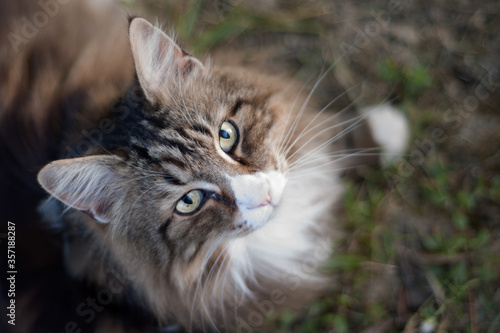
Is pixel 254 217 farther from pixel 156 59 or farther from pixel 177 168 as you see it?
pixel 156 59

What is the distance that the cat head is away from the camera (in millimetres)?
1017

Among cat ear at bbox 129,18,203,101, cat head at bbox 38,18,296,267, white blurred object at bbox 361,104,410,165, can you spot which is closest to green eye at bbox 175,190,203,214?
cat head at bbox 38,18,296,267

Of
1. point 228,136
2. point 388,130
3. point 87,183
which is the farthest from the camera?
point 388,130

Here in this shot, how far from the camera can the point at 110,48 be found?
4.54 feet

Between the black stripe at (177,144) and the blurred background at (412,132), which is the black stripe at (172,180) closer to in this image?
the black stripe at (177,144)

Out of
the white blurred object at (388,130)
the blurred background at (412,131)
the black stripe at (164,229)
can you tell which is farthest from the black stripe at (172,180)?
the white blurred object at (388,130)

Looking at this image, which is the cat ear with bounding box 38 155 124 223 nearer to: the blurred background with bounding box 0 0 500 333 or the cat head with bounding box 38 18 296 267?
the cat head with bounding box 38 18 296 267

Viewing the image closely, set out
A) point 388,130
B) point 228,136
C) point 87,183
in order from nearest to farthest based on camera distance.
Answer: point 87,183, point 228,136, point 388,130

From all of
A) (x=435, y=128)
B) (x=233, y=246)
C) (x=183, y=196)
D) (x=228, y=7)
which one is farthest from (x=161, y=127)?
(x=435, y=128)

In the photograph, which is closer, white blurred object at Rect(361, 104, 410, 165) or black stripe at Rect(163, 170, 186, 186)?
black stripe at Rect(163, 170, 186, 186)

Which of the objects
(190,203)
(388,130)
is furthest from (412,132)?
(190,203)

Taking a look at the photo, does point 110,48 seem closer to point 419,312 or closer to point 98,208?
point 98,208

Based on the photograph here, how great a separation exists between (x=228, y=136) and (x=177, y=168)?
0.17 meters

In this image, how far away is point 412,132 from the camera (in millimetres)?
1668
